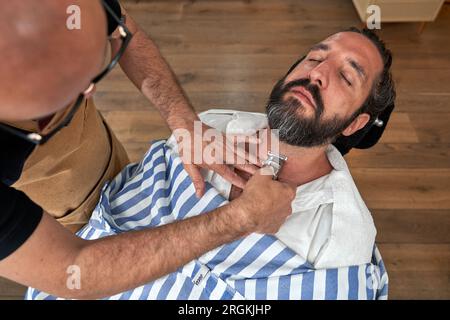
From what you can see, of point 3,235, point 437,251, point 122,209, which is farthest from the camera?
point 437,251

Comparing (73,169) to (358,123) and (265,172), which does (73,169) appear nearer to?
(265,172)

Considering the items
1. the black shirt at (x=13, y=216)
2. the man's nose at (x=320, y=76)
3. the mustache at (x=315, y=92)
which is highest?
the black shirt at (x=13, y=216)

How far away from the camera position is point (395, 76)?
218cm

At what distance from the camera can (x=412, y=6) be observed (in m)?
2.24

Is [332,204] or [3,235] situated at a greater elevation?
[3,235]

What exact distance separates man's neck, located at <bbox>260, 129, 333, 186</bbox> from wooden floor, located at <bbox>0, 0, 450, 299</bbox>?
65cm

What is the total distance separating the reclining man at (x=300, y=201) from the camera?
0.98 metres

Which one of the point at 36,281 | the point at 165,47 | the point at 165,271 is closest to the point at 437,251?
the point at 165,271

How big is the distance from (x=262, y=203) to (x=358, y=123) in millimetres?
510

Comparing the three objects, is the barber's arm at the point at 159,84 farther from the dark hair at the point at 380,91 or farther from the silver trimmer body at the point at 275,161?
the dark hair at the point at 380,91

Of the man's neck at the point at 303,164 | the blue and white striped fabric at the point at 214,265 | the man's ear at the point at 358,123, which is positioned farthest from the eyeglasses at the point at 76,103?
the man's ear at the point at 358,123

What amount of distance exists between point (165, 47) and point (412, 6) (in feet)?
5.21
